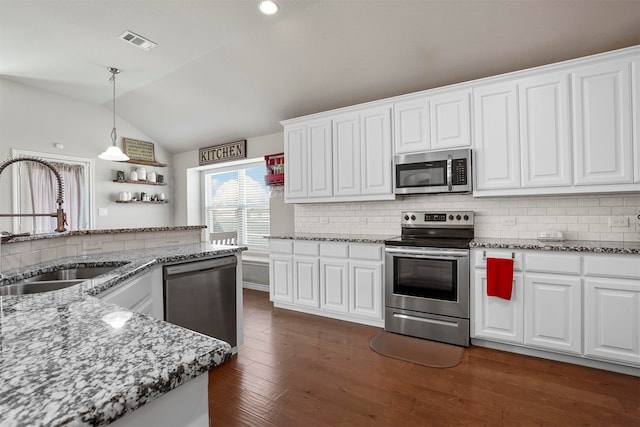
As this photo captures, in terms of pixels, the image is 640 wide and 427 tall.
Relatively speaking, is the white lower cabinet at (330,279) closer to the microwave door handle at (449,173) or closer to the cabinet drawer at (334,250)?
the cabinet drawer at (334,250)

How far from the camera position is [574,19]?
244 cm

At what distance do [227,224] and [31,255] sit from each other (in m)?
4.03

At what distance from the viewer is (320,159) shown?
12.6ft

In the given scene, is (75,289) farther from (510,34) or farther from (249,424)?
(510,34)

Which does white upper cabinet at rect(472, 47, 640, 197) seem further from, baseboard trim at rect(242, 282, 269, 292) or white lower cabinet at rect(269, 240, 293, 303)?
baseboard trim at rect(242, 282, 269, 292)

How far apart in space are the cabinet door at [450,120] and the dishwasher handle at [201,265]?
226 cm

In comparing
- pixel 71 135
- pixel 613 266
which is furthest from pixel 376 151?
pixel 71 135

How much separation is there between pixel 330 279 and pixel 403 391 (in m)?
1.56

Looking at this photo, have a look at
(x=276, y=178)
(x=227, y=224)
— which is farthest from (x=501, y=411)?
(x=227, y=224)

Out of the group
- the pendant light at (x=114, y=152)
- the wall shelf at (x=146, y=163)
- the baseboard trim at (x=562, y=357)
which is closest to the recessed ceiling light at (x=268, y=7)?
the pendant light at (x=114, y=152)

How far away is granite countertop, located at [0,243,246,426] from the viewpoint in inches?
18.3

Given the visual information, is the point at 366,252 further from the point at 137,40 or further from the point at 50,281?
the point at 137,40

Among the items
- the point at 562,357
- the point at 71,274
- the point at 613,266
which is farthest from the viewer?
the point at 562,357

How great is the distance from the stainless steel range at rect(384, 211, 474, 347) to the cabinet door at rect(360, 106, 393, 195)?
665 mm
